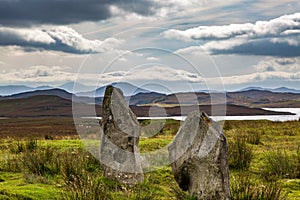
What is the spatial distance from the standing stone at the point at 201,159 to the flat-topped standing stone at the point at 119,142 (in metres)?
1.96

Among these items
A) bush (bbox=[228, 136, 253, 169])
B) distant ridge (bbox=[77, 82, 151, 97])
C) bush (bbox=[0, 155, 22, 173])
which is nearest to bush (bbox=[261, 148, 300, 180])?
bush (bbox=[228, 136, 253, 169])

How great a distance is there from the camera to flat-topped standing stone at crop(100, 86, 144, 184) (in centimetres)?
1102

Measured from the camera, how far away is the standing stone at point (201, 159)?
8.41 metres

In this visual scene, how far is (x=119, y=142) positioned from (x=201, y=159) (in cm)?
305

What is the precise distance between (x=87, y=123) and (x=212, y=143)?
5760mm

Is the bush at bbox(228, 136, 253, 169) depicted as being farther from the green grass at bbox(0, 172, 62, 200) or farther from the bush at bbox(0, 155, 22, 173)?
the bush at bbox(0, 155, 22, 173)

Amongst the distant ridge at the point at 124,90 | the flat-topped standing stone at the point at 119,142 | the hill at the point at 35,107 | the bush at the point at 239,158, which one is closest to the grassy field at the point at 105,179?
the bush at the point at 239,158

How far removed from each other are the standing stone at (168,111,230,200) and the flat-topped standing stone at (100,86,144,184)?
196cm

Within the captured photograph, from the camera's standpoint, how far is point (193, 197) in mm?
8852

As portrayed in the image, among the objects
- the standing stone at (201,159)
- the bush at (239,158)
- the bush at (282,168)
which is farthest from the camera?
the bush at (239,158)

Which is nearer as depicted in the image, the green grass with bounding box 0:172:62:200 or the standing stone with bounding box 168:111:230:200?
the standing stone with bounding box 168:111:230:200

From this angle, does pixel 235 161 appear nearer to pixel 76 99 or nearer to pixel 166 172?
pixel 166 172

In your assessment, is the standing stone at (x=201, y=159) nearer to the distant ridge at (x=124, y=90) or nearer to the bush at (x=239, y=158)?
the distant ridge at (x=124, y=90)

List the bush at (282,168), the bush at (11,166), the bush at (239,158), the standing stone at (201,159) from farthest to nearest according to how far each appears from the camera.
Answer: the bush at (239,158), the bush at (11,166), the bush at (282,168), the standing stone at (201,159)
